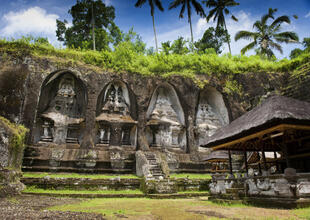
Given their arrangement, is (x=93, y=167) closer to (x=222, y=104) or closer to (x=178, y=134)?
(x=178, y=134)

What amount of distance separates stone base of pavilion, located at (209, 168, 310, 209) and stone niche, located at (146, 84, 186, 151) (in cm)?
996

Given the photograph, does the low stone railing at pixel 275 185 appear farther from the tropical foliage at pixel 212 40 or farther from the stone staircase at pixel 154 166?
the tropical foliage at pixel 212 40

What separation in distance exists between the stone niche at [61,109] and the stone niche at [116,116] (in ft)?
4.67

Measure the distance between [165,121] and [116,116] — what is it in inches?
155

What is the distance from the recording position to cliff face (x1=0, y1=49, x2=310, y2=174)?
15.0 metres

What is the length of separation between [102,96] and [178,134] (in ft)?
22.7

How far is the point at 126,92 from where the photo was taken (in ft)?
62.1

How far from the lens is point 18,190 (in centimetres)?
1036

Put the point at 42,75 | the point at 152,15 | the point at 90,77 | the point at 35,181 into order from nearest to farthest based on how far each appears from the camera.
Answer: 1. the point at 35,181
2. the point at 42,75
3. the point at 90,77
4. the point at 152,15

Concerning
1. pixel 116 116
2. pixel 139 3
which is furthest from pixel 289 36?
pixel 116 116

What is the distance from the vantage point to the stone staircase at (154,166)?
13377 mm

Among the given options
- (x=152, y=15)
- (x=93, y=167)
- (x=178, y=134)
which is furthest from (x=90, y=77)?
(x=152, y=15)

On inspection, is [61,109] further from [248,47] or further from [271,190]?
[248,47]

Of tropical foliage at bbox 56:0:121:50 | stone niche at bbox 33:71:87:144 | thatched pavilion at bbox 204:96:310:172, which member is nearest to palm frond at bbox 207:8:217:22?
tropical foliage at bbox 56:0:121:50
